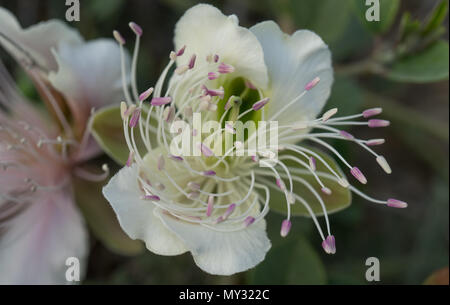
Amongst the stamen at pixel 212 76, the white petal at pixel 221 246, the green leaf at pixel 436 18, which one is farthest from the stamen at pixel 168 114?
the green leaf at pixel 436 18

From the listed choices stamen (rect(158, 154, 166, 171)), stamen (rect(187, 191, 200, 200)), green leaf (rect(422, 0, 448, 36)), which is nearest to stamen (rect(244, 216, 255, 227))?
stamen (rect(187, 191, 200, 200))

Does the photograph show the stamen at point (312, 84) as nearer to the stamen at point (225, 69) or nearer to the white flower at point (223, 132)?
the white flower at point (223, 132)

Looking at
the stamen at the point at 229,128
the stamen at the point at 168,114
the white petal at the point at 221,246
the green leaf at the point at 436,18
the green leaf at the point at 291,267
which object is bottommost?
the green leaf at the point at 291,267

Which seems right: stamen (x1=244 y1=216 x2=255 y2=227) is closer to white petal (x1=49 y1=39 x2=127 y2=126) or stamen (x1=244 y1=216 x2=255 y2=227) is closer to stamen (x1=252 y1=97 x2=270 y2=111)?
stamen (x1=252 y1=97 x2=270 y2=111)

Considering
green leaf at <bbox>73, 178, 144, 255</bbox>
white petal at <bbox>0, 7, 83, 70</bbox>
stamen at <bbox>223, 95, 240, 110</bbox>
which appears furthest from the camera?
green leaf at <bbox>73, 178, 144, 255</bbox>

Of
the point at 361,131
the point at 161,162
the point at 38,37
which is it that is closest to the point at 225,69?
the point at 161,162

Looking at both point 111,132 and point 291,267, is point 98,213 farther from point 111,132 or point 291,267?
point 291,267

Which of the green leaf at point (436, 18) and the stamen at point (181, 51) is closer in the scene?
the stamen at point (181, 51)
